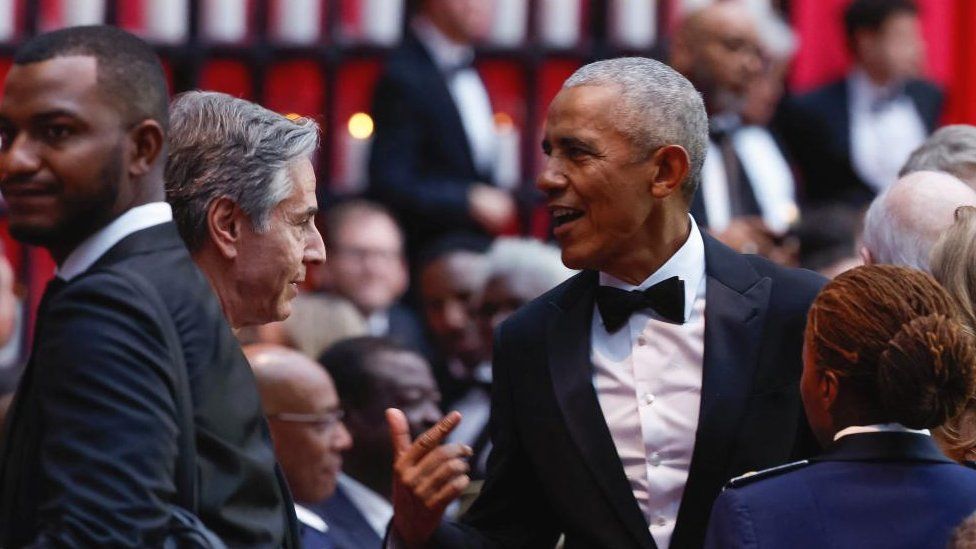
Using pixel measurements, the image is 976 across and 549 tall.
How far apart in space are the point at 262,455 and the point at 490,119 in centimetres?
405

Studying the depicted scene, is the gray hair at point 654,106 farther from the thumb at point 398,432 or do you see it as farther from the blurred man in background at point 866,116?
the blurred man in background at point 866,116

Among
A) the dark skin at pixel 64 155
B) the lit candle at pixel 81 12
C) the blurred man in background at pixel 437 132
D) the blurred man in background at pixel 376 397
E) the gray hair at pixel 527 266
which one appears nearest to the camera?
the dark skin at pixel 64 155

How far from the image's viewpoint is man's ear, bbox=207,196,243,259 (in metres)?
3.02

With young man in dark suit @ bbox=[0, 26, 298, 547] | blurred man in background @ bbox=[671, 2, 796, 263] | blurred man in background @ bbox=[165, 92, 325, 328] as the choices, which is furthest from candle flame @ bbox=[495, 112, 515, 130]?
young man in dark suit @ bbox=[0, 26, 298, 547]

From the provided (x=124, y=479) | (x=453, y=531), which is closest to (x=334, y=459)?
(x=453, y=531)

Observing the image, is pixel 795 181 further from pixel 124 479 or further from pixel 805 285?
pixel 124 479

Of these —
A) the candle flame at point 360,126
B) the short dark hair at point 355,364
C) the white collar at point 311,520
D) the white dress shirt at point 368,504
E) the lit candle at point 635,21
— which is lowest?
the white dress shirt at point 368,504

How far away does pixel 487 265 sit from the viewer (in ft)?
19.5

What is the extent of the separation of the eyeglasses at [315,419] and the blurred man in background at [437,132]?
196 cm

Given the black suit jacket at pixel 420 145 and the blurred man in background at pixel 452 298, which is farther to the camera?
the black suit jacket at pixel 420 145

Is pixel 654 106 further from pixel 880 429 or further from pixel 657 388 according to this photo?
pixel 880 429

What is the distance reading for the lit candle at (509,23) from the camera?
22.7 feet

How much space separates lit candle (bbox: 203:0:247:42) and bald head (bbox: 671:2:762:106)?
6.08ft

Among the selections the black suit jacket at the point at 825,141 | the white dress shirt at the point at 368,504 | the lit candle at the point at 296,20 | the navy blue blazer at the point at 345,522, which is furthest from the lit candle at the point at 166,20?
the navy blue blazer at the point at 345,522
